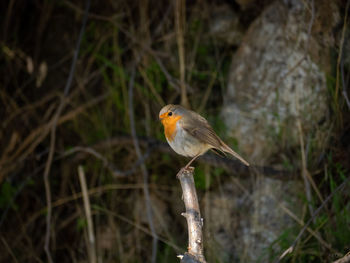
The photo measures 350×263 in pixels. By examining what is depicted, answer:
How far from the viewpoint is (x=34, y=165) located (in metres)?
4.05

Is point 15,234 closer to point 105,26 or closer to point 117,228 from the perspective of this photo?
point 117,228

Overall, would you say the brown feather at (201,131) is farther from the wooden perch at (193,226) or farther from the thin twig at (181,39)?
the thin twig at (181,39)

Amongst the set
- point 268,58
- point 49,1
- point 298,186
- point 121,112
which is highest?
point 49,1

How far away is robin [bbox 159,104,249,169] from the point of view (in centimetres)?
Result: 238

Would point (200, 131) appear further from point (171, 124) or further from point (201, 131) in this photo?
point (171, 124)

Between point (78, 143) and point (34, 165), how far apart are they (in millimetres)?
449

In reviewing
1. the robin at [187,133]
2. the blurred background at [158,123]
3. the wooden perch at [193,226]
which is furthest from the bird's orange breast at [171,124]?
the blurred background at [158,123]

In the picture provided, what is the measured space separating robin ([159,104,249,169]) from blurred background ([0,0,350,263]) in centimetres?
83

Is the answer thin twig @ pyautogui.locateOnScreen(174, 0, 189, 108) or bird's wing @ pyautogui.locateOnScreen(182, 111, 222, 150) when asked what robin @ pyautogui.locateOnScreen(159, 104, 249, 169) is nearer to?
bird's wing @ pyautogui.locateOnScreen(182, 111, 222, 150)

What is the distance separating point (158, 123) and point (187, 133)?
57.1 inches

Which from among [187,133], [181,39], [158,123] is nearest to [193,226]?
[187,133]

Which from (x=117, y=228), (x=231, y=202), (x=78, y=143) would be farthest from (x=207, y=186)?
(x=78, y=143)

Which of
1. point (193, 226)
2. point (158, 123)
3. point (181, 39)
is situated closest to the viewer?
point (193, 226)

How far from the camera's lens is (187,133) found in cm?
238
